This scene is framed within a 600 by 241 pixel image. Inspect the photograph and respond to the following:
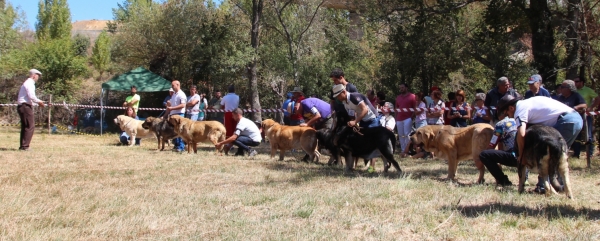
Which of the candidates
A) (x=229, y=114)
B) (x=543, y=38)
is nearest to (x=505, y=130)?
(x=229, y=114)

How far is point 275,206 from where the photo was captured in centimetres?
546

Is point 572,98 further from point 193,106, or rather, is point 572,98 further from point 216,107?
point 216,107

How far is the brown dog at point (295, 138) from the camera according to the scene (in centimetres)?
1009

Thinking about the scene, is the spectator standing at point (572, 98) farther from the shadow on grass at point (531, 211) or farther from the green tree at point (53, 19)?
the green tree at point (53, 19)

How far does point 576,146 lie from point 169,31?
20.6 metres

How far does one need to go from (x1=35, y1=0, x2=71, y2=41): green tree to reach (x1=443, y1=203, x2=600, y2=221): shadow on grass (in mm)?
39585

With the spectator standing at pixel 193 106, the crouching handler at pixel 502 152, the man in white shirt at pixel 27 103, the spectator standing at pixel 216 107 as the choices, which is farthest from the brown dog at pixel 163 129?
the crouching handler at pixel 502 152

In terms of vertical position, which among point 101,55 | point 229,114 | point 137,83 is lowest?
point 229,114

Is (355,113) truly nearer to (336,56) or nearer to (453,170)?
(453,170)

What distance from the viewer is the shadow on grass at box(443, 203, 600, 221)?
5020 millimetres

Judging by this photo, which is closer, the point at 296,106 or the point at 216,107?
the point at 296,106

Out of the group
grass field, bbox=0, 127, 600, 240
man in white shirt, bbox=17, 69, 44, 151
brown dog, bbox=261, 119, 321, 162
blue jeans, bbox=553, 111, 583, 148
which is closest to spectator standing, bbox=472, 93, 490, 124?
grass field, bbox=0, 127, 600, 240

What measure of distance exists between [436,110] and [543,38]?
5.12m

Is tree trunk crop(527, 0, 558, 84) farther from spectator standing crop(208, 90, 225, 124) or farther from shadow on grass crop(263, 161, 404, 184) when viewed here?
spectator standing crop(208, 90, 225, 124)
